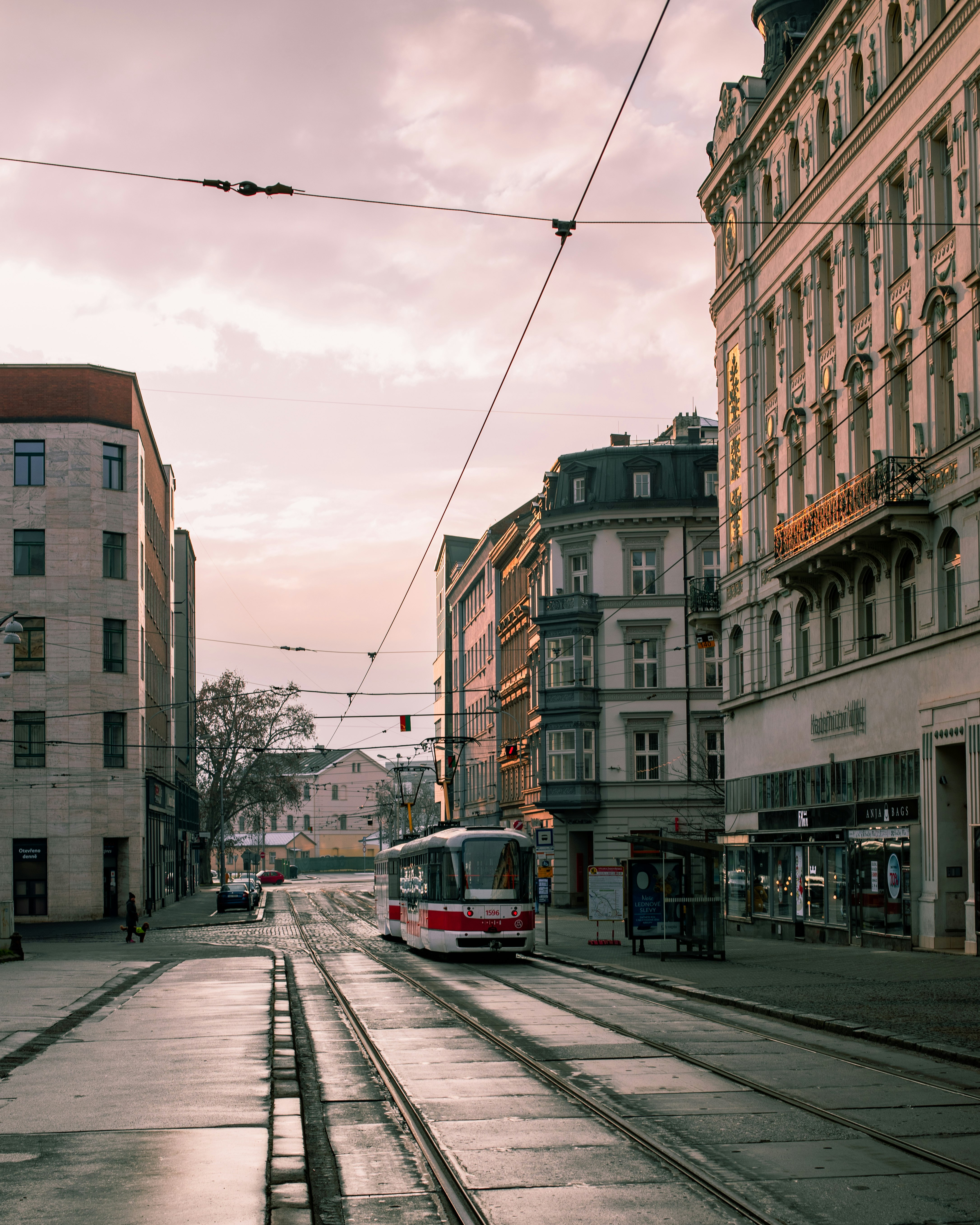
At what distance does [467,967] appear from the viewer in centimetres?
3066

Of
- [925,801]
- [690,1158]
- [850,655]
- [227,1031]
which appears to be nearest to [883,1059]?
[690,1158]

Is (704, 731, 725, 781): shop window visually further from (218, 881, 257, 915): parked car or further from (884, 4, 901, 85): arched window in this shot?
(884, 4, 901, 85): arched window

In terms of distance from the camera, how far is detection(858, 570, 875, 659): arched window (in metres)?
31.8

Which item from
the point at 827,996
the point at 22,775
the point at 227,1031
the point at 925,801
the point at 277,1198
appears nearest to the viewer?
the point at 277,1198

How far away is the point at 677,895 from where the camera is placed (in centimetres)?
2970

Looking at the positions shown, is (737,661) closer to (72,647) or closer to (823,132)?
(823,132)

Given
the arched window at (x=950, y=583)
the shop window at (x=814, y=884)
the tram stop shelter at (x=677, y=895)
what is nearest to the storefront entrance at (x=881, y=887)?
the shop window at (x=814, y=884)

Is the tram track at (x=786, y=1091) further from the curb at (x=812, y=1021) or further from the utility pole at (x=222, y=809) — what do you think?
the utility pole at (x=222, y=809)

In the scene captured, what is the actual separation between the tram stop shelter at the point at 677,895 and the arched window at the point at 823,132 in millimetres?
16019

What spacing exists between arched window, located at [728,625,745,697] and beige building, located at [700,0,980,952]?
91mm

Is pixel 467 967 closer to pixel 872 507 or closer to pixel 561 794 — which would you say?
pixel 872 507

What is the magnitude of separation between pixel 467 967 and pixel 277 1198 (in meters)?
22.8

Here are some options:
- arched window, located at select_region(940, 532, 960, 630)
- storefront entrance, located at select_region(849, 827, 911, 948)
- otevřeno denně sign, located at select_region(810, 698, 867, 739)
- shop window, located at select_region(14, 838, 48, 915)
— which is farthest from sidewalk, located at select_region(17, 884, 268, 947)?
arched window, located at select_region(940, 532, 960, 630)

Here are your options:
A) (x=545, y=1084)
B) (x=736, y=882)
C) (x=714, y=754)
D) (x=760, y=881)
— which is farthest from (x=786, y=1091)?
(x=714, y=754)
